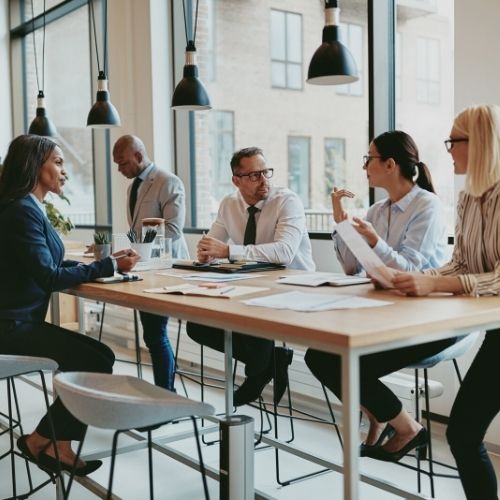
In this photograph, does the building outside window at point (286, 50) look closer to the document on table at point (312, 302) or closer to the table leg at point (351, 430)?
the document on table at point (312, 302)

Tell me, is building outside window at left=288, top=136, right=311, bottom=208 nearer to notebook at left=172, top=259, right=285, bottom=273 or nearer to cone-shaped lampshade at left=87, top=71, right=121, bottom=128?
cone-shaped lampshade at left=87, top=71, right=121, bottom=128

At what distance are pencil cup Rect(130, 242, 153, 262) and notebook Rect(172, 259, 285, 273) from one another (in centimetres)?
13

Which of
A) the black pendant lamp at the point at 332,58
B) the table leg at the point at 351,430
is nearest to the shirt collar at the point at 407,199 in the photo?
the black pendant lamp at the point at 332,58

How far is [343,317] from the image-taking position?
172 centimetres

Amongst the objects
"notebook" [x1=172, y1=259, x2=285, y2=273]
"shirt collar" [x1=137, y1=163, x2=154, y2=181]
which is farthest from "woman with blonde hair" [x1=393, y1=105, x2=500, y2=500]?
"shirt collar" [x1=137, y1=163, x2=154, y2=181]

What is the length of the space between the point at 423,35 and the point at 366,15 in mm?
352

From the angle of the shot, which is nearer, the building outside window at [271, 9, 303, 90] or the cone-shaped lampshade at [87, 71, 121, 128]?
the cone-shaped lampshade at [87, 71, 121, 128]

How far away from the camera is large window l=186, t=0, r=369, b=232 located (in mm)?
4242

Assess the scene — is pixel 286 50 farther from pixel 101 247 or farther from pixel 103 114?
pixel 101 247

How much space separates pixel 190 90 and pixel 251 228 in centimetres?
A: 74

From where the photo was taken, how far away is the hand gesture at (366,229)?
239 centimetres

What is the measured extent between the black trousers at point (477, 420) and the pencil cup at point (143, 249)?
4.93ft

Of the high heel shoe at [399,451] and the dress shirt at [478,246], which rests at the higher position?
the dress shirt at [478,246]

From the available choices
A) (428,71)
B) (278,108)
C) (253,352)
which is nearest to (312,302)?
(253,352)
